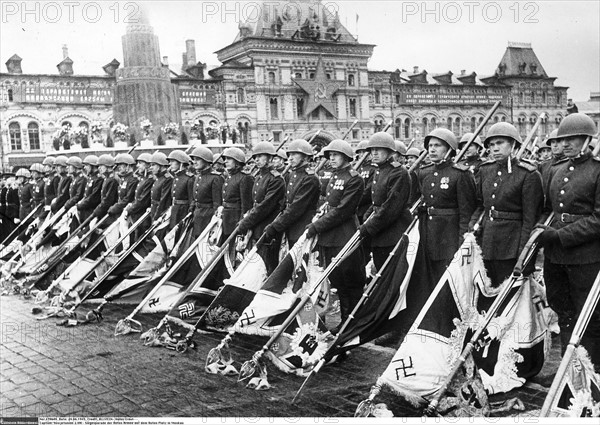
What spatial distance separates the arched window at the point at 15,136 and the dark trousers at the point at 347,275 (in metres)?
37.8

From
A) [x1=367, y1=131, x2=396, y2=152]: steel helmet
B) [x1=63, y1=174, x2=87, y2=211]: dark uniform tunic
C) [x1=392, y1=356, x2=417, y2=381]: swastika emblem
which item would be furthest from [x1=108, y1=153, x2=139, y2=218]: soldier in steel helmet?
[x1=392, y1=356, x2=417, y2=381]: swastika emblem

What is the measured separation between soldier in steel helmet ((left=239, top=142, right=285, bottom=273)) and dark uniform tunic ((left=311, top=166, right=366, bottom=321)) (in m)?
0.84

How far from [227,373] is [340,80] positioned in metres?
47.8

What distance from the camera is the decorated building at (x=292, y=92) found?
134 feet

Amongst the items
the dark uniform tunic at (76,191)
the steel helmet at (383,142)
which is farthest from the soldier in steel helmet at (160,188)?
the steel helmet at (383,142)

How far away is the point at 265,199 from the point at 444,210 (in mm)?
2170

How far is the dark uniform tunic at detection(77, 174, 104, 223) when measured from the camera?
434 inches

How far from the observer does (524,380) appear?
516 centimetres

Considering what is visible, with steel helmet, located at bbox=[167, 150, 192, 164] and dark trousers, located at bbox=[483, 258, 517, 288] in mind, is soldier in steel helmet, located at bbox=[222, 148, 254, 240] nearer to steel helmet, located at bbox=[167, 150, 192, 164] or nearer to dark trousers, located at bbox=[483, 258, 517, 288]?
steel helmet, located at bbox=[167, 150, 192, 164]

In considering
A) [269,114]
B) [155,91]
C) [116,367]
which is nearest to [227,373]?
[116,367]

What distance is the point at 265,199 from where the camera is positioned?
25.0 feet

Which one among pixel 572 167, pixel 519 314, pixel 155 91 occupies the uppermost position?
pixel 155 91

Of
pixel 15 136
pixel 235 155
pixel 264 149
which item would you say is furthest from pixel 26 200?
pixel 15 136

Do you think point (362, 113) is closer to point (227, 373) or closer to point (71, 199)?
point (71, 199)
